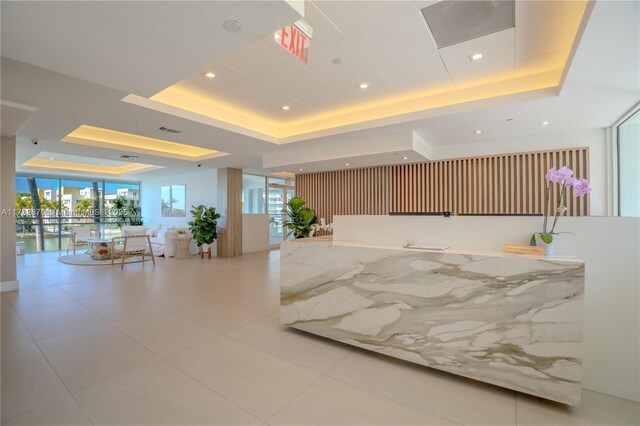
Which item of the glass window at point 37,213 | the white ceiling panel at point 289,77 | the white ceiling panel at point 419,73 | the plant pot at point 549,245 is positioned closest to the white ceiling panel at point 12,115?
the white ceiling panel at point 289,77

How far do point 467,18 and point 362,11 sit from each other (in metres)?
1.04

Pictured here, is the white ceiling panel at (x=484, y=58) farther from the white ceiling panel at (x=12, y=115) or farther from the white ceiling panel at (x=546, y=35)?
the white ceiling panel at (x=12, y=115)

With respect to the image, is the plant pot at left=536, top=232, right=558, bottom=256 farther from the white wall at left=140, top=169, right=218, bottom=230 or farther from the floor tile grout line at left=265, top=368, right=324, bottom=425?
the white wall at left=140, top=169, right=218, bottom=230

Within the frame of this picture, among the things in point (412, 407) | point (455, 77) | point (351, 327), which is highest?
point (455, 77)

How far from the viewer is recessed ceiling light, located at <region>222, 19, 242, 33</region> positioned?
1.96 meters

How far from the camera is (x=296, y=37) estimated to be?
111 inches

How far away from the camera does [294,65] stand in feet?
11.8

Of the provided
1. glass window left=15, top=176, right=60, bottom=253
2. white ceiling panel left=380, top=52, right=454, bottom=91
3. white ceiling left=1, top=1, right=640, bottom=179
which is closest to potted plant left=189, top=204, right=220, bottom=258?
white ceiling left=1, top=1, right=640, bottom=179

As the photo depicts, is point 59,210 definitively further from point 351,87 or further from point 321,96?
point 351,87

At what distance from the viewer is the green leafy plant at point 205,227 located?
9094 mm

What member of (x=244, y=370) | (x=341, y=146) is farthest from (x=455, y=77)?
(x=244, y=370)

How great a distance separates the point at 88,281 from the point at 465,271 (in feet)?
23.4

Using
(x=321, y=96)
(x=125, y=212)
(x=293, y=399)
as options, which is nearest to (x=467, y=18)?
(x=321, y=96)

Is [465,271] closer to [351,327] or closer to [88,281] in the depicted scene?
[351,327]
